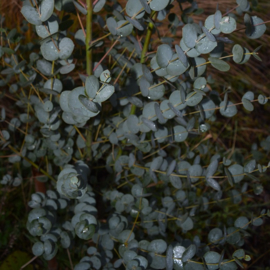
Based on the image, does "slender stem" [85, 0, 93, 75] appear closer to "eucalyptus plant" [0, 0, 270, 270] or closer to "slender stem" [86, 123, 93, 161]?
"eucalyptus plant" [0, 0, 270, 270]

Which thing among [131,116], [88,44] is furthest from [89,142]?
[88,44]

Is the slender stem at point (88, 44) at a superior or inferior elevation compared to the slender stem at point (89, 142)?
superior

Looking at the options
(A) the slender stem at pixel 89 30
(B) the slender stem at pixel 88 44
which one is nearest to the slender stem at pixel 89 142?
(B) the slender stem at pixel 88 44

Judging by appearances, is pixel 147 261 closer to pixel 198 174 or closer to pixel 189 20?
pixel 198 174

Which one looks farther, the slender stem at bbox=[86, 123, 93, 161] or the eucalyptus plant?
the slender stem at bbox=[86, 123, 93, 161]

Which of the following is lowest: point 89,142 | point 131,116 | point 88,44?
point 89,142

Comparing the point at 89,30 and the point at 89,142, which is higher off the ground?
the point at 89,30

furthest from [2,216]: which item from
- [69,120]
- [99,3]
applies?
[99,3]

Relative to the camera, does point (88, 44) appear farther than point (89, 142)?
No

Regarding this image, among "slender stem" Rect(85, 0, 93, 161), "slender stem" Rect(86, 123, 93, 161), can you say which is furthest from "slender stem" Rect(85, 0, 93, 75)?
"slender stem" Rect(86, 123, 93, 161)

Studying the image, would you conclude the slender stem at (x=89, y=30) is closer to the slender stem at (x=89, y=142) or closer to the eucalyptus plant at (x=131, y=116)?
the eucalyptus plant at (x=131, y=116)

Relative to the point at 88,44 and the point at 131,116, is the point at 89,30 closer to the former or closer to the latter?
the point at 88,44
